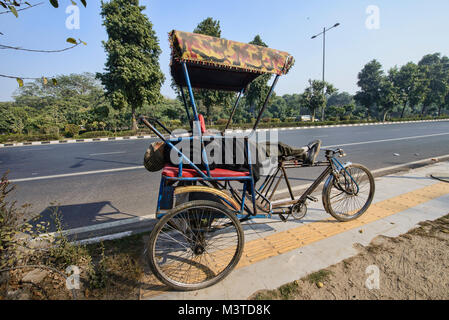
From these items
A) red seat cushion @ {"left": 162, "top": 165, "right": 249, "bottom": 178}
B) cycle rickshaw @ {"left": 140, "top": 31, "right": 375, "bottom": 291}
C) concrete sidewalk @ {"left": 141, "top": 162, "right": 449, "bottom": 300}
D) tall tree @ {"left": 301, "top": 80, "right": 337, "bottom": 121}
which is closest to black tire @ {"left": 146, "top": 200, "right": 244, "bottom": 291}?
cycle rickshaw @ {"left": 140, "top": 31, "right": 375, "bottom": 291}

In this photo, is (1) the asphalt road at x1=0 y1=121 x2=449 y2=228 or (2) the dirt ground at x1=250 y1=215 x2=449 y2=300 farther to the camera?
(1) the asphalt road at x1=0 y1=121 x2=449 y2=228

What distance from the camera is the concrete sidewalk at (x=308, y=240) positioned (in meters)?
1.86

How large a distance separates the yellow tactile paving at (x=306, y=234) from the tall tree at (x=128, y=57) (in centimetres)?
1956

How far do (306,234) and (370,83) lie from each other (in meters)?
47.7

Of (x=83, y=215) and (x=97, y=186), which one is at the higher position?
(x=97, y=186)

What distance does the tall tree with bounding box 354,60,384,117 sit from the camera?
37438 millimetres

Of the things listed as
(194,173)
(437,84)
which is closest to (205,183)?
(194,173)

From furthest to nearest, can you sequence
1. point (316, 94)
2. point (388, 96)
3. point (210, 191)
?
point (388, 96), point (316, 94), point (210, 191)

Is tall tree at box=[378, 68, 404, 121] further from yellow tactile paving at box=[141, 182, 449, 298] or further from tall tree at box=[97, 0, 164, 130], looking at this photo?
yellow tactile paving at box=[141, 182, 449, 298]

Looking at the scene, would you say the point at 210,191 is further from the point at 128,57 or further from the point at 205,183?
the point at 128,57

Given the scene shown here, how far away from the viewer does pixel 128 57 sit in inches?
732

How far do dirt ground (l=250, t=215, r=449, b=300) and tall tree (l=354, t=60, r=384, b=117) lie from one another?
4487 centimetres
